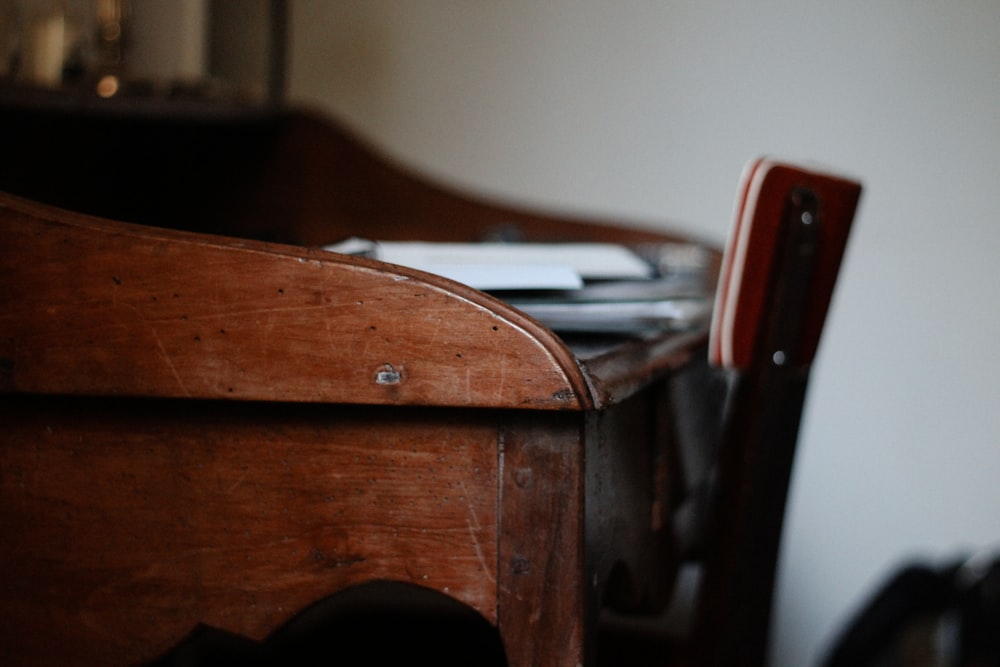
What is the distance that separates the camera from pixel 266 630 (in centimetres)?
47

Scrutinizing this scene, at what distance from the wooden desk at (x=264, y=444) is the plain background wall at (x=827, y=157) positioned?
44.5 inches

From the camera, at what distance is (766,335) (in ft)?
2.06

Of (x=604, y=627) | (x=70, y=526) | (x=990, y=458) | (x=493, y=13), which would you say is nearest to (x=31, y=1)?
(x=493, y=13)

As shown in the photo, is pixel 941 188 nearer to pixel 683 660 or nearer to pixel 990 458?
pixel 990 458

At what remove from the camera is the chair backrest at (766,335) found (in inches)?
23.9

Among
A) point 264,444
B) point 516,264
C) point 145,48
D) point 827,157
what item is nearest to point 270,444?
point 264,444

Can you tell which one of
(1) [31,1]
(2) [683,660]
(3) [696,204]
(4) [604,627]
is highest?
(1) [31,1]

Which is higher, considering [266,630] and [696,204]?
[696,204]

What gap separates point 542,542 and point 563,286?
205mm

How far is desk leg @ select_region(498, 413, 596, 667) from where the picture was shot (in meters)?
0.43

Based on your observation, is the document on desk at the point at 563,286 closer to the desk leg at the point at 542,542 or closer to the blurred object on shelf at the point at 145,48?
the desk leg at the point at 542,542

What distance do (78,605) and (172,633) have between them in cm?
5

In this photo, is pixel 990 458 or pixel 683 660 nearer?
pixel 683 660

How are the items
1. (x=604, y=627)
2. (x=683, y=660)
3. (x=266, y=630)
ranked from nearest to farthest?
(x=266, y=630), (x=683, y=660), (x=604, y=627)
